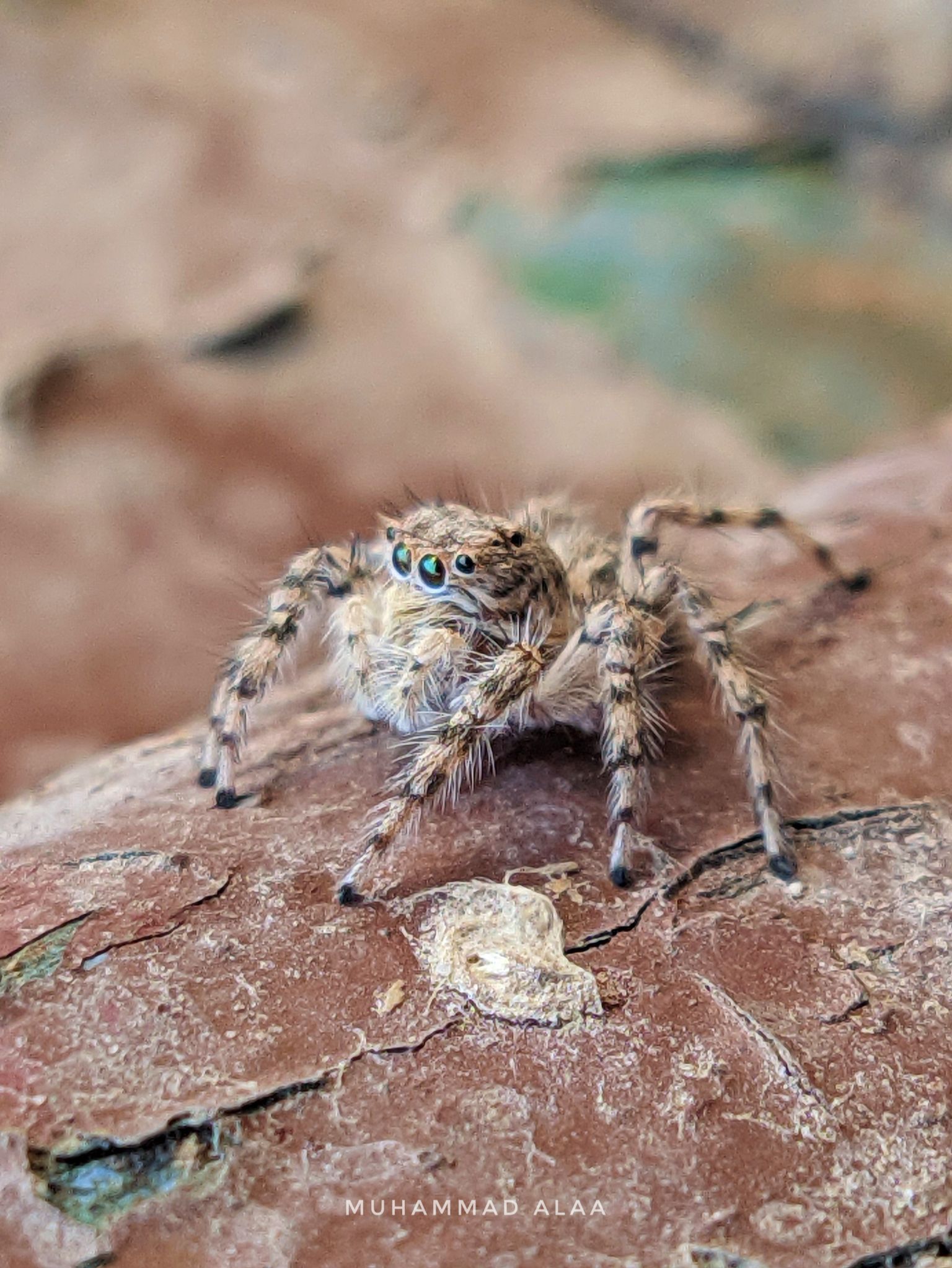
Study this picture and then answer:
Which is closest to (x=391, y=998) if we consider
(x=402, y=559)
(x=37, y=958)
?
(x=37, y=958)

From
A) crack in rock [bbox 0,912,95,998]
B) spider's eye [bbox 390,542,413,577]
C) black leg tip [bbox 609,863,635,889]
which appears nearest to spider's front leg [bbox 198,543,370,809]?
spider's eye [bbox 390,542,413,577]

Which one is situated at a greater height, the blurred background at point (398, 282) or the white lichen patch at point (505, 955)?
the blurred background at point (398, 282)

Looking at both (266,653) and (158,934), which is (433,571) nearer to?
(266,653)

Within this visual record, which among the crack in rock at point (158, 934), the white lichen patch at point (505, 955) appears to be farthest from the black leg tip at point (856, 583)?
the crack in rock at point (158, 934)

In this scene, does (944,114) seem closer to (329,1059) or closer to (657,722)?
(657,722)

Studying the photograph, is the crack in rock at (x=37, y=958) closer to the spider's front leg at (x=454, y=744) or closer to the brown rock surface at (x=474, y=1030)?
the brown rock surface at (x=474, y=1030)

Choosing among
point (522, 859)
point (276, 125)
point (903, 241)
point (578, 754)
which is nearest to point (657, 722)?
point (578, 754)

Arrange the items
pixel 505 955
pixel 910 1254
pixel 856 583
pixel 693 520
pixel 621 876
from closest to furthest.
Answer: pixel 910 1254
pixel 505 955
pixel 621 876
pixel 693 520
pixel 856 583
